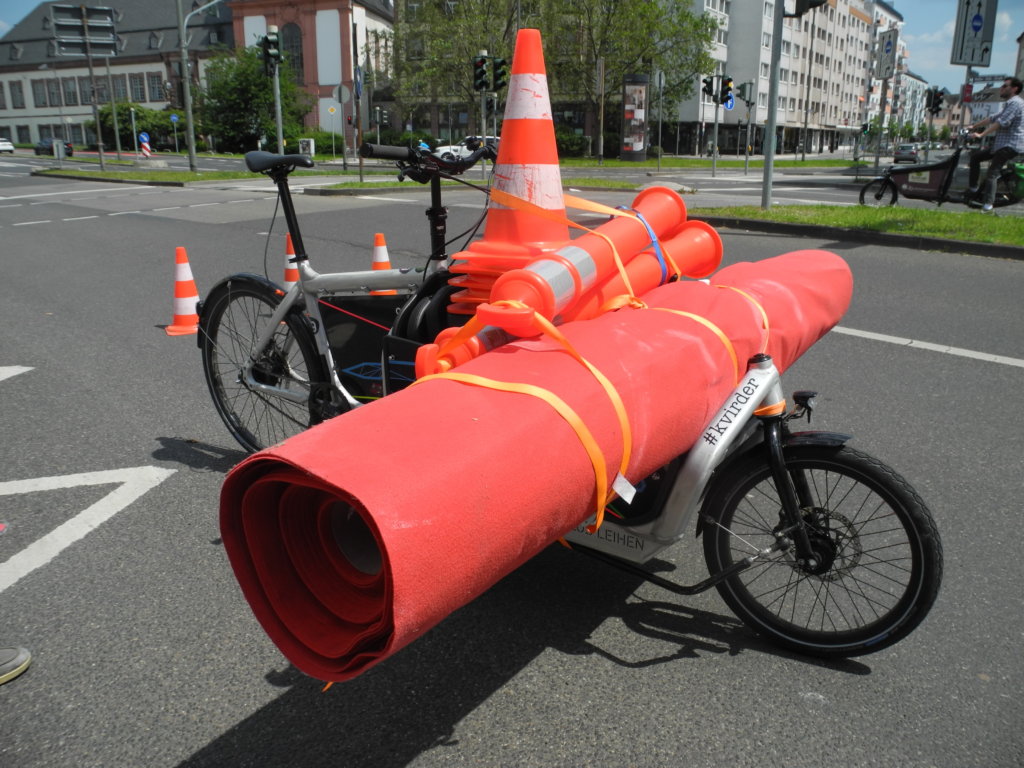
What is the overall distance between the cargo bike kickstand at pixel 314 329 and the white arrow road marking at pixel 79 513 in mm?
516

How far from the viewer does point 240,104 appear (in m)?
59.1

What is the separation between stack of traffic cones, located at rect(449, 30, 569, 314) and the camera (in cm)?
294

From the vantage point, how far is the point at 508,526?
5.98ft

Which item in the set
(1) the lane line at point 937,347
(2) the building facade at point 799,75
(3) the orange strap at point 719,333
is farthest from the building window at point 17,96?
(3) the orange strap at point 719,333

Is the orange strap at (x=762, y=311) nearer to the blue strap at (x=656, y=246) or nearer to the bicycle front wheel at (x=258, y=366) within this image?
the blue strap at (x=656, y=246)

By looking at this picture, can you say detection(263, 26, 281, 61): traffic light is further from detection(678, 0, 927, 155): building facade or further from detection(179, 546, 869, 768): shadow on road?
detection(678, 0, 927, 155): building facade

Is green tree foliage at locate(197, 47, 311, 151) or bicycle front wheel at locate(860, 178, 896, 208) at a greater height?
green tree foliage at locate(197, 47, 311, 151)

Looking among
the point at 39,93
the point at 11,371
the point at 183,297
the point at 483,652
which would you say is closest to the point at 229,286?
the point at 483,652

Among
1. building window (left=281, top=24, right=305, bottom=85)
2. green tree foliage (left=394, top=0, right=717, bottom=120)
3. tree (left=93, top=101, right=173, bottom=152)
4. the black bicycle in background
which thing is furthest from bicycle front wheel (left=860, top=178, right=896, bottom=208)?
building window (left=281, top=24, right=305, bottom=85)

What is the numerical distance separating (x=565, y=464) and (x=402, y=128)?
7785cm

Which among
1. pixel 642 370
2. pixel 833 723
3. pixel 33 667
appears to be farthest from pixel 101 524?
pixel 833 723

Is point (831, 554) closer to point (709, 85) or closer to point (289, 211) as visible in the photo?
point (289, 211)

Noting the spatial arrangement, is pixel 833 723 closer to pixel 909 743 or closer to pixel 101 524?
pixel 909 743

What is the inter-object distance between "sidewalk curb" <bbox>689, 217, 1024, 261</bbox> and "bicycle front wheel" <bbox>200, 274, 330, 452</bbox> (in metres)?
7.73
